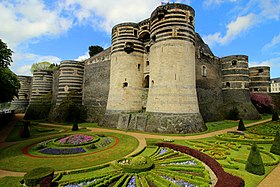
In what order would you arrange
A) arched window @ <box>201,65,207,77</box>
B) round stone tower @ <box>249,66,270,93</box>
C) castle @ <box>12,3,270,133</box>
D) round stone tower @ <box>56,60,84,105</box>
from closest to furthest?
castle @ <box>12,3,270,133</box> < arched window @ <box>201,65,207,77</box> < round stone tower @ <box>56,60,84,105</box> < round stone tower @ <box>249,66,270,93</box>

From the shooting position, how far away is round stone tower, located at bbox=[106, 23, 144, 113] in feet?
85.7

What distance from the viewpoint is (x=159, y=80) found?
21.5m

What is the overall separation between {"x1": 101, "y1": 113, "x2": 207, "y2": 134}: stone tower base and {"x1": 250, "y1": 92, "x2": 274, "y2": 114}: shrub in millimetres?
24583

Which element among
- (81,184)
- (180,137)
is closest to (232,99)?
(180,137)

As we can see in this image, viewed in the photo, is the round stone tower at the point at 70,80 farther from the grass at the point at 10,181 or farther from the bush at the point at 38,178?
the bush at the point at 38,178

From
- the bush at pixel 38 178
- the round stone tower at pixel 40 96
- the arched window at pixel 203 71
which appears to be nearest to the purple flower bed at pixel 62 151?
the bush at pixel 38 178

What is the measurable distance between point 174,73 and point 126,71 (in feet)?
28.9

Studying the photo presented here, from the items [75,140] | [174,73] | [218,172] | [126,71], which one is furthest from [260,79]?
[75,140]

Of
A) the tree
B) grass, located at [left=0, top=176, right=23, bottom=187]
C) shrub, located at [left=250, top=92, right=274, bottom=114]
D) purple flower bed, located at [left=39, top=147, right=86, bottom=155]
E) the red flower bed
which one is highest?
the tree

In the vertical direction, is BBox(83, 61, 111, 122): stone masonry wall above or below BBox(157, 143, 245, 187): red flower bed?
above

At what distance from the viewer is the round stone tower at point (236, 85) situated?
32594 millimetres

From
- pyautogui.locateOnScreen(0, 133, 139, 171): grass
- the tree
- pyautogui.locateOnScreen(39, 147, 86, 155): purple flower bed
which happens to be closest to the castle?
A: pyautogui.locateOnScreen(0, 133, 139, 171): grass

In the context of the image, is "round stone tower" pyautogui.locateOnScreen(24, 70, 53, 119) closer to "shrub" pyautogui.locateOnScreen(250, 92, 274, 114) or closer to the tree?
the tree

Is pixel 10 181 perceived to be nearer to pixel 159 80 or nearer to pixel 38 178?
pixel 38 178
